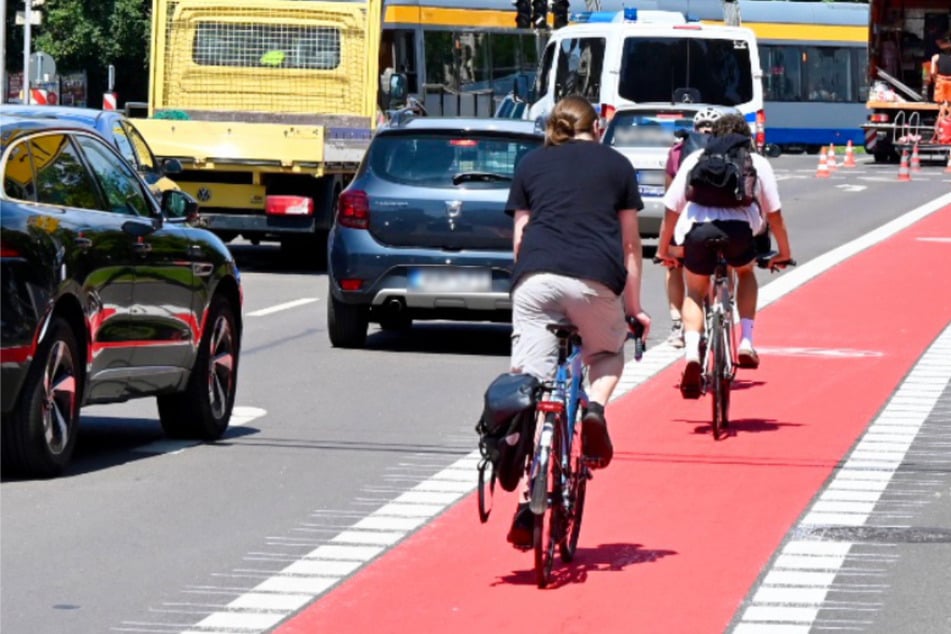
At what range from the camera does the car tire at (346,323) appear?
659 inches

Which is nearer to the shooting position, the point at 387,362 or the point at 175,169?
the point at 387,362

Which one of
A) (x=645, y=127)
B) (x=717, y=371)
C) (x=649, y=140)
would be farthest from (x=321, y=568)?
(x=645, y=127)

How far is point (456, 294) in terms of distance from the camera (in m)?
16.2

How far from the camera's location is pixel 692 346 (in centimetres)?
1249

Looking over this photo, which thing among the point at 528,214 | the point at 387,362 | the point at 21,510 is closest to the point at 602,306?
the point at 528,214

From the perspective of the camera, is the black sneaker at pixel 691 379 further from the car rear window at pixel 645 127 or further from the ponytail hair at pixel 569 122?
the car rear window at pixel 645 127

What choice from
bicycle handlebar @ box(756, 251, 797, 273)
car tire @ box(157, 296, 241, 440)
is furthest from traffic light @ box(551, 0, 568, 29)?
car tire @ box(157, 296, 241, 440)

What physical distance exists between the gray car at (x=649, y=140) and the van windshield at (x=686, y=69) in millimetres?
4739

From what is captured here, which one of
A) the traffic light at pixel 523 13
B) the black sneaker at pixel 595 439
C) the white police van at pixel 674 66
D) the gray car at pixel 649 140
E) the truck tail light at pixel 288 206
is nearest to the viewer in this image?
the black sneaker at pixel 595 439

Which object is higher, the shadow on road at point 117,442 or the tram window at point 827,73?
the tram window at point 827,73

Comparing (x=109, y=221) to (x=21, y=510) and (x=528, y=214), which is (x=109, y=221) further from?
(x=528, y=214)

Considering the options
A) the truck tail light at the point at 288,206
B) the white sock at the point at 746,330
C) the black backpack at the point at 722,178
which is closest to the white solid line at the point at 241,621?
the black backpack at the point at 722,178

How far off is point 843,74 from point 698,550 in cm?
5641

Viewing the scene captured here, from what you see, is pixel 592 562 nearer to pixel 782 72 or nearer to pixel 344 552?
A: pixel 344 552
